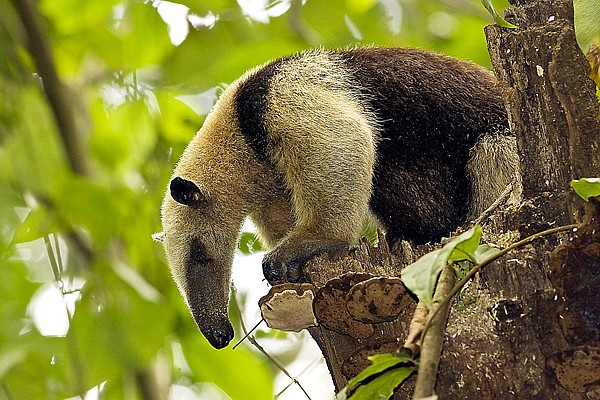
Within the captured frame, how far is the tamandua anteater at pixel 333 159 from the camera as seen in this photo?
13.7 ft

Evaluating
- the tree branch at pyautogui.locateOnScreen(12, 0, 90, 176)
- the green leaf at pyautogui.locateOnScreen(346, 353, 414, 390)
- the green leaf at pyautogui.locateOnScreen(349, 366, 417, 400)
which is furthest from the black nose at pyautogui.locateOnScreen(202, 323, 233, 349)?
the green leaf at pyautogui.locateOnScreen(346, 353, 414, 390)

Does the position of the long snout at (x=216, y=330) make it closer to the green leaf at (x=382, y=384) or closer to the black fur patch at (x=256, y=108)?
the black fur patch at (x=256, y=108)

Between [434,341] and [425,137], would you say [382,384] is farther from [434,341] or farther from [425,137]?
[425,137]

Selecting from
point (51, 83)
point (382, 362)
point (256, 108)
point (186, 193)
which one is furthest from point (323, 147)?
point (382, 362)

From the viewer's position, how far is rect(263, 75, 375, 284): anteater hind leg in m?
4.12

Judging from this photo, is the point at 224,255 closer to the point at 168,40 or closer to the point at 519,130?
the point at 168,40

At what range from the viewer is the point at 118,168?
197 inches

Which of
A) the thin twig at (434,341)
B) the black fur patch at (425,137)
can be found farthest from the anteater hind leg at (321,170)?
the thin twig at (434,341)

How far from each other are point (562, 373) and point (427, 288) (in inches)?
34.1

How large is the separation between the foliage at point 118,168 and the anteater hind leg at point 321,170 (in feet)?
1.70

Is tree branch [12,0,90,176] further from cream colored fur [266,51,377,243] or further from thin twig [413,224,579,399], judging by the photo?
thin twig [413,224,579,399]

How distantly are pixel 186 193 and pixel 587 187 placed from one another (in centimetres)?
252

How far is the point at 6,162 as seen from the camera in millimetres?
3631

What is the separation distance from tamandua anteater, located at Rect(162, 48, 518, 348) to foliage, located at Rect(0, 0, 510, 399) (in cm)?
24
